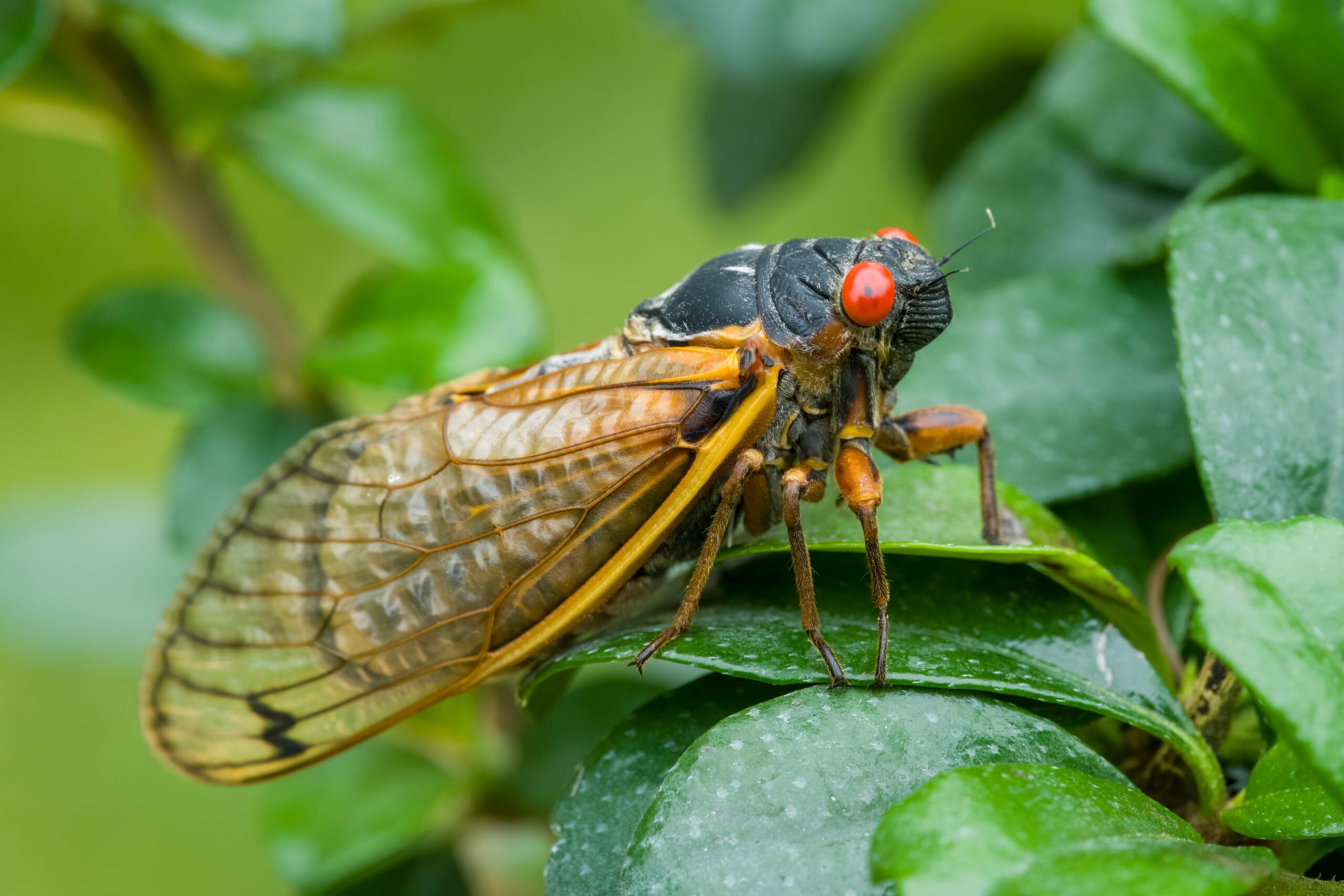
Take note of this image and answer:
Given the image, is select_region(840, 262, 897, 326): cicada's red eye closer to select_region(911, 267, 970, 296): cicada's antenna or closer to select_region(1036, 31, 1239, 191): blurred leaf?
select_region(911, 267, 970, 296): cicada's antenna

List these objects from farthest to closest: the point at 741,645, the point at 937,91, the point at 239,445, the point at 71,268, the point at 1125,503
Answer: the point at 71,268 < the point at 937,91 < the point at 239,445 < the point at 1125,503 < the point at 741,645

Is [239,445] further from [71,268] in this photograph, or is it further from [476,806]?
[71,268]

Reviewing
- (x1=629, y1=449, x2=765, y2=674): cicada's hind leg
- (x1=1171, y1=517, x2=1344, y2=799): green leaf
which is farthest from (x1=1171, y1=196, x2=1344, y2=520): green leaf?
(x1=629, y1=449, x2=765, y2=674): cicada's hind leg

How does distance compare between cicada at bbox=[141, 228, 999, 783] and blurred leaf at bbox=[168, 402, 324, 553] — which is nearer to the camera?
cicada at bbox=[141, 228, 999, 783]

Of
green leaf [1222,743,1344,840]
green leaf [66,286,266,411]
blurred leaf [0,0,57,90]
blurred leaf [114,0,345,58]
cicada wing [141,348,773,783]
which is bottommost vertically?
green leaf [1222,743,1344,840]

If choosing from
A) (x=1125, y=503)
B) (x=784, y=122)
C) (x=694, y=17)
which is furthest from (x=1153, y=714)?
(x=694, y=17)

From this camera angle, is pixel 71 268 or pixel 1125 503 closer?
pixel 1125 503

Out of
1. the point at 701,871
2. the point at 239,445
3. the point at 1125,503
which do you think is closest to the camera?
the point at 701,871
